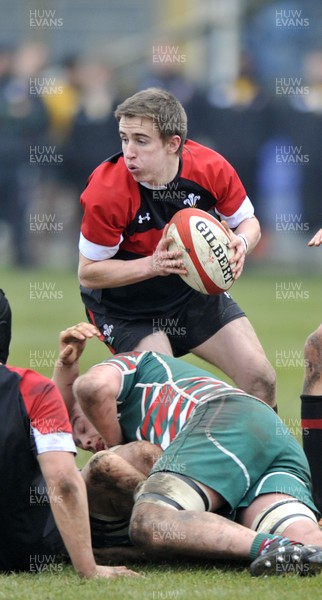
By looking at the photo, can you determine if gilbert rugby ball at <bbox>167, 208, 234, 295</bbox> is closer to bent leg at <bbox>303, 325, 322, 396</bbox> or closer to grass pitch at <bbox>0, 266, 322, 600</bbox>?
bent leg at <bbox>303, 325, 322, 396</bbox>

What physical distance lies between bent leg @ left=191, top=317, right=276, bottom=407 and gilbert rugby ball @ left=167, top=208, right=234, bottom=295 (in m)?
0.52

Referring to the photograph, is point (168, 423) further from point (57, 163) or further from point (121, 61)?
point (121, 61)

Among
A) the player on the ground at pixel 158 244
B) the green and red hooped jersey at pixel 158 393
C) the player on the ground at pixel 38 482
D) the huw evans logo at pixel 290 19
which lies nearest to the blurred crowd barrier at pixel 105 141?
the huw evans logo at pixel 290 19

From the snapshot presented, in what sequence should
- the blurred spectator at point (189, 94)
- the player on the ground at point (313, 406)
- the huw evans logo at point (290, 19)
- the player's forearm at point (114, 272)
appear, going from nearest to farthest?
1. the player on the ground at point (313, 406)
2. the player's forearm at point (114, 272)
3. the blurred spectator at point (189, 94)
4. the huw evans logo at point (290, 19)

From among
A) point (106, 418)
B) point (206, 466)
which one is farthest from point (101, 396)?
point (206, 466)

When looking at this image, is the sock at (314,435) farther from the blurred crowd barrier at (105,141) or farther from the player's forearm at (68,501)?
the blurred crowd barrier at (105,141)

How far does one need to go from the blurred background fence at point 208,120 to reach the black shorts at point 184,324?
40.8 feet

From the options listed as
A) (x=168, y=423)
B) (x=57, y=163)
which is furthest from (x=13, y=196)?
(x=168, y=423)

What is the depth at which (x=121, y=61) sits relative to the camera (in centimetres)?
2523

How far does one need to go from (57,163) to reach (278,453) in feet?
51.7

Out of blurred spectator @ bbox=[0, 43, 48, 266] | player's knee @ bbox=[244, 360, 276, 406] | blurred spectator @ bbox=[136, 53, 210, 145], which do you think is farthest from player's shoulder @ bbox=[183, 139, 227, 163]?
blurred spectator @ bbox=[0, 43, 48, 266]

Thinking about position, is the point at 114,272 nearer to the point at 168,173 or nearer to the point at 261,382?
the point at 168,173

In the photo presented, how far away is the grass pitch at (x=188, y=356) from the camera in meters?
4.83

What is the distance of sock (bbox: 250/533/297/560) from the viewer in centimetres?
511
